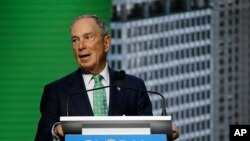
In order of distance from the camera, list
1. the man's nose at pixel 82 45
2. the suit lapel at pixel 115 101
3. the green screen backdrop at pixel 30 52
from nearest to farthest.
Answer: the man's nose at pixel 82 45 < the suit lapel at pixel 115 101 < the green screen backdrop at pixel 30 52

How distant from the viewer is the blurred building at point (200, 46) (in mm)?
11205

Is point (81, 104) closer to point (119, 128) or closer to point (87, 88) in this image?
point (87, 88)

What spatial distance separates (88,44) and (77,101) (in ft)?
0.76

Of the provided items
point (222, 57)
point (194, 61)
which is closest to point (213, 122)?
point (194, 61)

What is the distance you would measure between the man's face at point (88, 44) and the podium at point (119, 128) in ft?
1.30

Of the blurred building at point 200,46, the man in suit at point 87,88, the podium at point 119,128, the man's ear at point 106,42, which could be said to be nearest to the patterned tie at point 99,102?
the man in suit at point 87,88

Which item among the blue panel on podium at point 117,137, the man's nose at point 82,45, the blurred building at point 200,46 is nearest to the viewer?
the blue panel on podium at point 117,137

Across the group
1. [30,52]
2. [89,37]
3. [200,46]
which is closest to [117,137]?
[89,37]

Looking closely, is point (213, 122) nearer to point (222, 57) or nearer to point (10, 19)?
point (222, 57)

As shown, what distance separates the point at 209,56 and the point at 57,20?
7.13 meters

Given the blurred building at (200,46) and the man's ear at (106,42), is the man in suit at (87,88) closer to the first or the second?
the man's ear at (106,42)

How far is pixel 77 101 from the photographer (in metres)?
3.41

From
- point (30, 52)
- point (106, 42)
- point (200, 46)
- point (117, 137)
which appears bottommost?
point (200, 46)

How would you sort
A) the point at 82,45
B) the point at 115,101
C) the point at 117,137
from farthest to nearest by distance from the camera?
1. the point at 115,101
2. the point at 82,45
3. the point at 117,137
